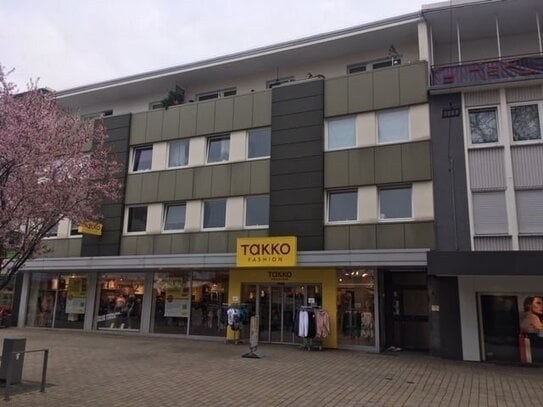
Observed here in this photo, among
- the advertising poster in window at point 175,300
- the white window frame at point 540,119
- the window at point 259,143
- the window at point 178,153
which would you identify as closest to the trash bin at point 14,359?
the advertising poster in window at point 175,300

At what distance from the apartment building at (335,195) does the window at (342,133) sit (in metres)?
0.06

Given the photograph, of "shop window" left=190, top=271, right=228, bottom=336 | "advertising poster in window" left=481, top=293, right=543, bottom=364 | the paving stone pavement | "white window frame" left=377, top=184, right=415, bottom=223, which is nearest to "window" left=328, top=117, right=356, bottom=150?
"white window frame" left=377, top=184, right=415, bottom=223

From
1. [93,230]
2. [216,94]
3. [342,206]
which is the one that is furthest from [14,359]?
[216,94]

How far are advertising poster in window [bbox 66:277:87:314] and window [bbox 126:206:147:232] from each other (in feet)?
11.2

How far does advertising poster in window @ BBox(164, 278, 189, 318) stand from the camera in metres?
19.7

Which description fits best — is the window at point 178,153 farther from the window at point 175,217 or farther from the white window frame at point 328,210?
the white window frame at point 328,210

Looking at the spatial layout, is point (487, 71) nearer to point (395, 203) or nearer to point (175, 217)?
point (395, 203)

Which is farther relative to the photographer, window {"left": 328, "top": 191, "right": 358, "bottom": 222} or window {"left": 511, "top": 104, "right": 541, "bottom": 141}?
window {"left": 328, "top": 191, "right": 358, "bottom": 222}

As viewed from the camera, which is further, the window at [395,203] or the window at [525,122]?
the window at [395,203]

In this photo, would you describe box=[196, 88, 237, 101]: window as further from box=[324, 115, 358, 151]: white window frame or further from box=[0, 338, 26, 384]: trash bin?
box=[0, 338, 26, 384]: trash bin

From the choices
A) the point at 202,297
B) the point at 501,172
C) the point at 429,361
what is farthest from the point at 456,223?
the point at 202,297

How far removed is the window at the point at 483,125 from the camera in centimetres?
1567

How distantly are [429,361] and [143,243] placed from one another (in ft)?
38.2

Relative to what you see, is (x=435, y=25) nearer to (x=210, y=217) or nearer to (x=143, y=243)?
(x=210, y=217)
